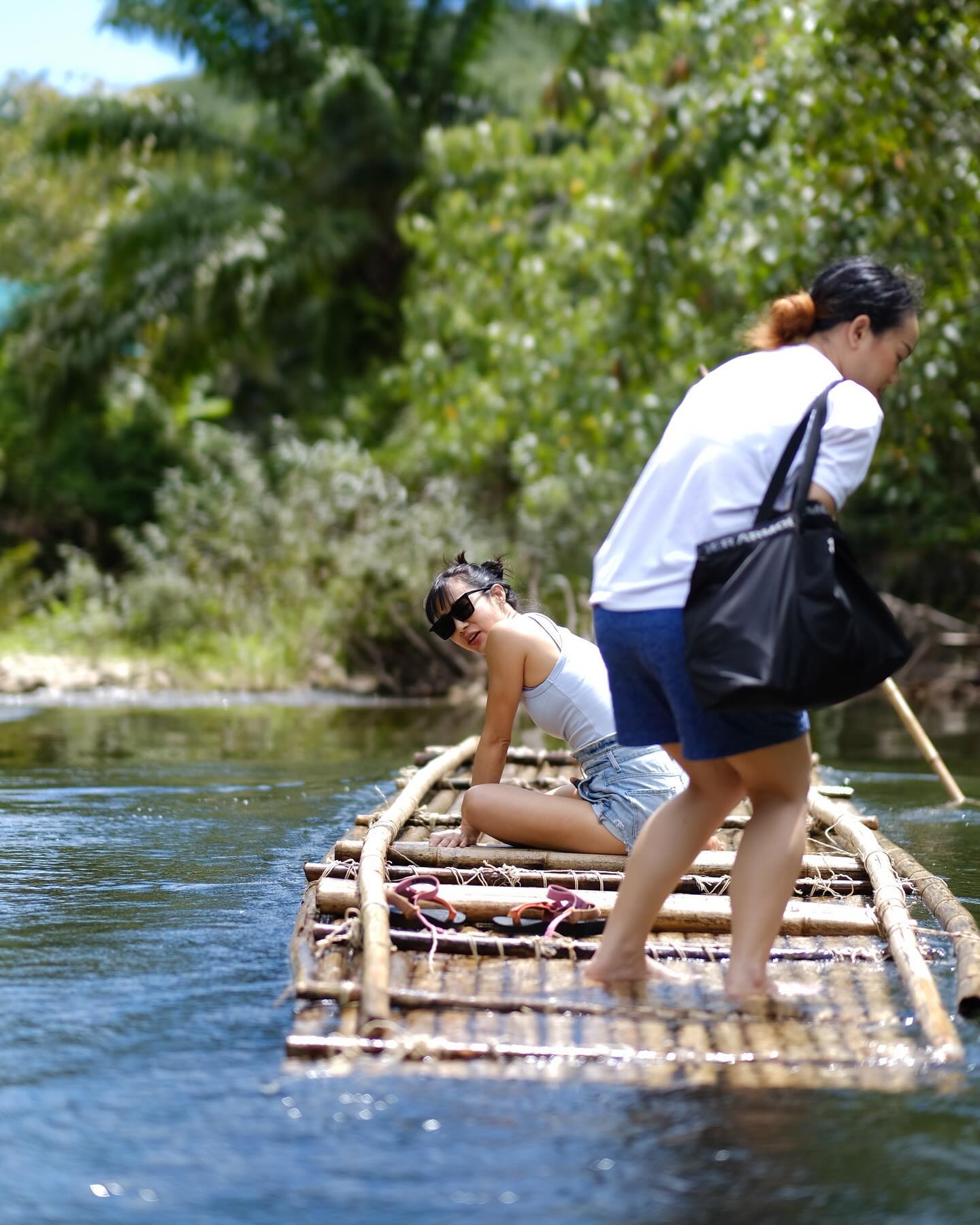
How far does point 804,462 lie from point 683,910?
4.74ft

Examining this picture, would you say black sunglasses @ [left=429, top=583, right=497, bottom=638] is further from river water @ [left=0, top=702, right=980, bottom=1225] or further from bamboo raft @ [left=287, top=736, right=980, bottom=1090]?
river water @ [left=0, top=702, right=980, bottom=1225]

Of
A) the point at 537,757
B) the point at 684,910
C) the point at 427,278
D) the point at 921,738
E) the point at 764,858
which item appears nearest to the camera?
the point at 764,858

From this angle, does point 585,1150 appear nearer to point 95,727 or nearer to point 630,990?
point 630,990

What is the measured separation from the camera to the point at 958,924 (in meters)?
3.95

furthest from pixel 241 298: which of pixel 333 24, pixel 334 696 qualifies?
pixel 334 696

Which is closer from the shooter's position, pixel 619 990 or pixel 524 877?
pixel 619 990

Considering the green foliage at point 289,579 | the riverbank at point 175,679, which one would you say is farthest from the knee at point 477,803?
the riverbank at point 175,679

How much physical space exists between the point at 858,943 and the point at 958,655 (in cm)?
1123

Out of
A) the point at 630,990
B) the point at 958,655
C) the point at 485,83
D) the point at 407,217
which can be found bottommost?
the point at 958,655

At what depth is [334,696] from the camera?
47.2 feet

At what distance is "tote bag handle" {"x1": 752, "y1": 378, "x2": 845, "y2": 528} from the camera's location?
3084 millimetres

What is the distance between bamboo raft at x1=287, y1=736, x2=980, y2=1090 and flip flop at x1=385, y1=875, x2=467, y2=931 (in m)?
0.05

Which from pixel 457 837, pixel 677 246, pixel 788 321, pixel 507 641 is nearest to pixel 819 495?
pixel 788 321

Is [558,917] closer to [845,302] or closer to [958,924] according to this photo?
[958,924]
